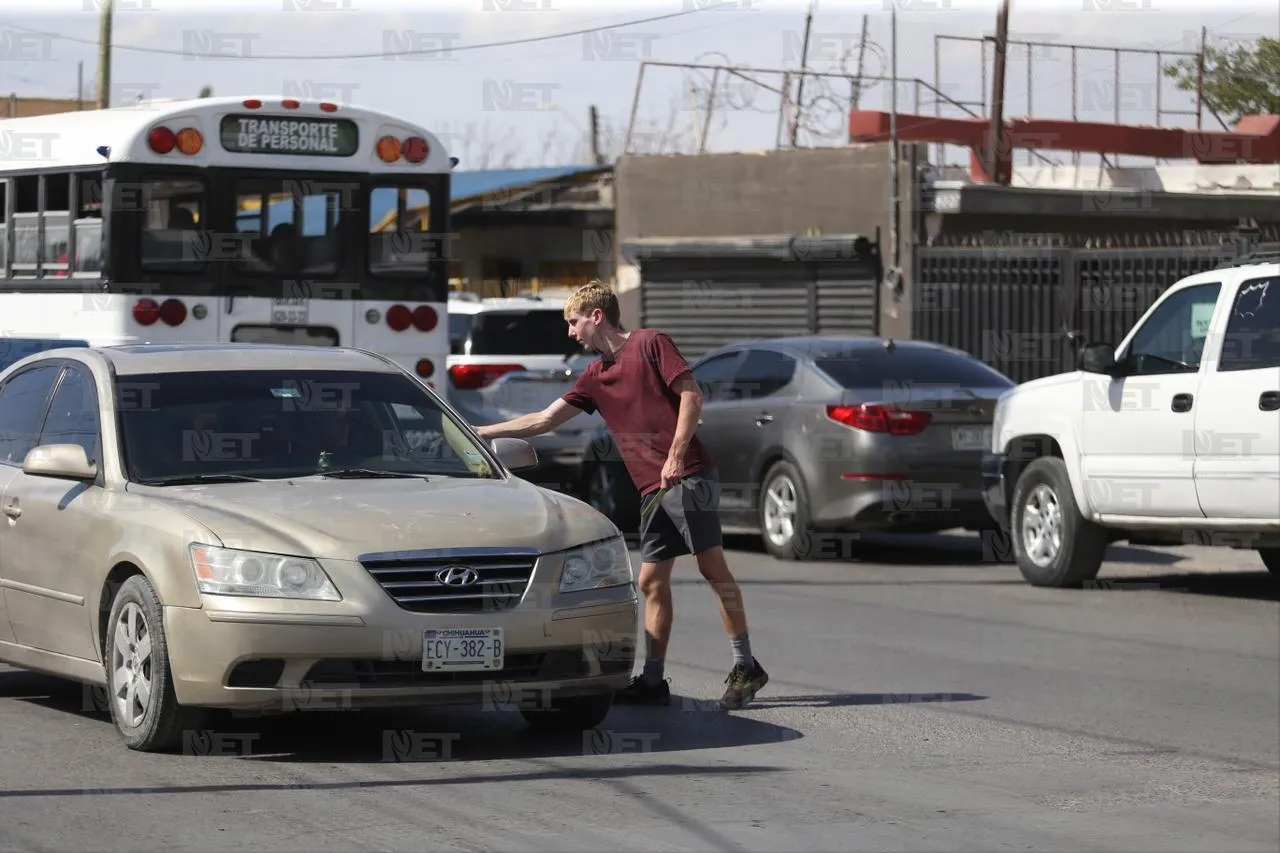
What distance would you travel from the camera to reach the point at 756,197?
104ft

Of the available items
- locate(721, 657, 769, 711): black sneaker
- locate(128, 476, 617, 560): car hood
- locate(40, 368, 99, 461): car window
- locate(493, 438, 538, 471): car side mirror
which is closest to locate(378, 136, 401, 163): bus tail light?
locate(40, 368, 99, 461): car window

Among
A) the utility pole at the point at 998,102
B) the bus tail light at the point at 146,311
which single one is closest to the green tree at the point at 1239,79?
the utility pole at the point at 998,102

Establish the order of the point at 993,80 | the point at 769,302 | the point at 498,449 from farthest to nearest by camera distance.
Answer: the point at 769,302 < the point at 993,80 < the point at 498,449

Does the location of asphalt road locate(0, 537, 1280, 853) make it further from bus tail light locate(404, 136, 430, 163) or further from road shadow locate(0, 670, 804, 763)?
bus tail light locate(404, 136, 430, 163)

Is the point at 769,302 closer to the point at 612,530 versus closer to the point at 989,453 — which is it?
the point at 989,453

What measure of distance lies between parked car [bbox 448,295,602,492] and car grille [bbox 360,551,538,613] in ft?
34.2

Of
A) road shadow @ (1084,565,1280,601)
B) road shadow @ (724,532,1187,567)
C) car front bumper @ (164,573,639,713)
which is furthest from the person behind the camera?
road shadow @ (724,532,1187,567)

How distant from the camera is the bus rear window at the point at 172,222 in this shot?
16266 mm

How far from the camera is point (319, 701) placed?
7.76m

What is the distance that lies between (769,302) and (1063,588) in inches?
645

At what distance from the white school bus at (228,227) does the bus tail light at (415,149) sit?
0.02 meters

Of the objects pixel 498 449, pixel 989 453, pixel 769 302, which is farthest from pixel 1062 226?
pixel 498 449

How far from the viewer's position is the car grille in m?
Result: 7.76

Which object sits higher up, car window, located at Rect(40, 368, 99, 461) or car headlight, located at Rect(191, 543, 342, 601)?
car window, located at Rect(40, 368, 99, 461)
